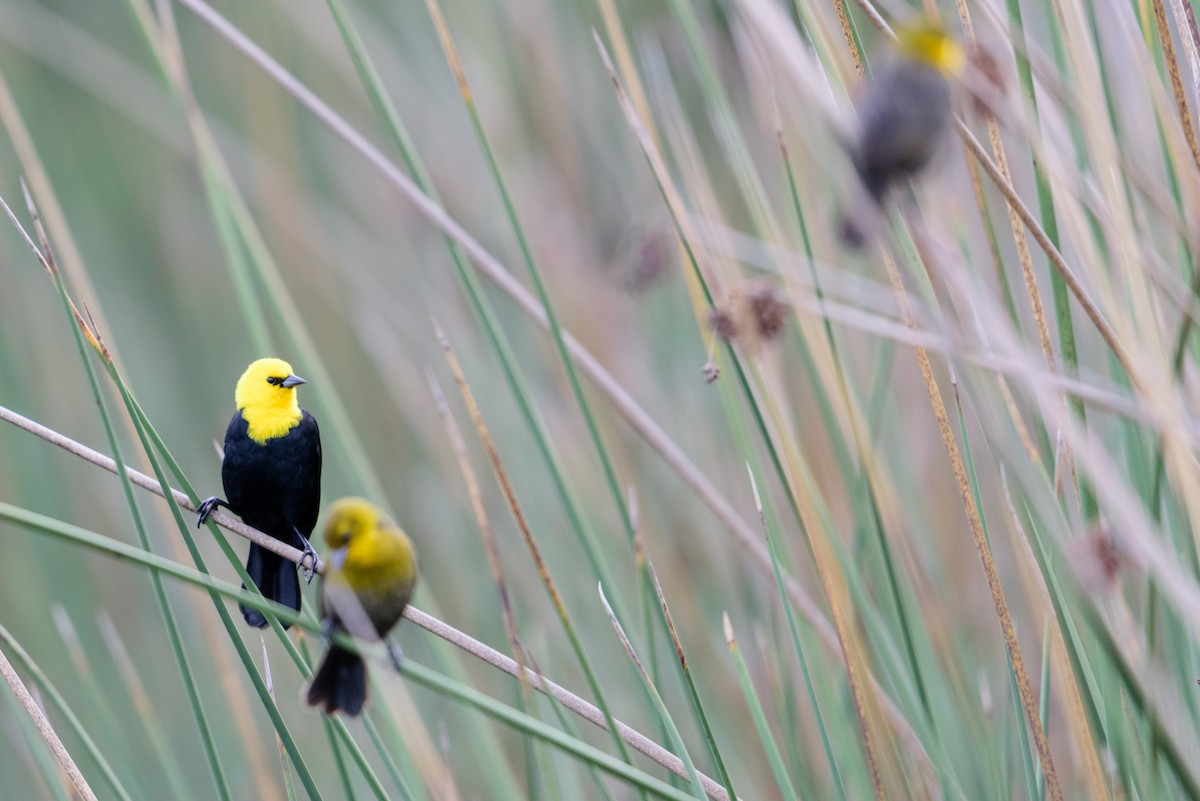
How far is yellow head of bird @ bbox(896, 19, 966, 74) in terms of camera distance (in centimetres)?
66

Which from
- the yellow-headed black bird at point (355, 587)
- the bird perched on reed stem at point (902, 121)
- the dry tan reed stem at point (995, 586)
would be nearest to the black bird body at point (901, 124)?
the bird perched on reed stem at point (902, 121)

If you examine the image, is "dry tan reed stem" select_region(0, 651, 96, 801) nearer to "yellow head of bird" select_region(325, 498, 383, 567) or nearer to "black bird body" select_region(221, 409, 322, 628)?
"yellow head of bird" select_region(325, 498, 383, 567)

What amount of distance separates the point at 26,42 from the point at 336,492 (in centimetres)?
116

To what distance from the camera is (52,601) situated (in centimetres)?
249

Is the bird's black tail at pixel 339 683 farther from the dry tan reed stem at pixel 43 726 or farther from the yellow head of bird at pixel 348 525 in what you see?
the dry tan reed stem at pixel 43 726

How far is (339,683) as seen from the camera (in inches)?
38.3

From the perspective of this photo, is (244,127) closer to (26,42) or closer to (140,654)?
(26,42)

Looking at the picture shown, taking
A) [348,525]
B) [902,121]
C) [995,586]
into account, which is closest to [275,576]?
[348,525]

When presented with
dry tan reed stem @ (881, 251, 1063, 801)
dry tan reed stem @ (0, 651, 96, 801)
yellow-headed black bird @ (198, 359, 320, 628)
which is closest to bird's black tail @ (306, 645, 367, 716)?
dry tan reed stem @ (0, 651, 96, 801)

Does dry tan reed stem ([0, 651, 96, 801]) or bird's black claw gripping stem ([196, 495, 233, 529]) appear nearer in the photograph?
dry tan reed stem ([0, 651, 96, 801])

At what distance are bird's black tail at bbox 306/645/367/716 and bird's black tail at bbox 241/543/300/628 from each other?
0.84 metres

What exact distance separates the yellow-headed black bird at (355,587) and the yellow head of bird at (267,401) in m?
0.85

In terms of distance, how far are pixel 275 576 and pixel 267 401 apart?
0.29 metres

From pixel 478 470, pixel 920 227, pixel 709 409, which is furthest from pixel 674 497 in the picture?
pixel 920 227
